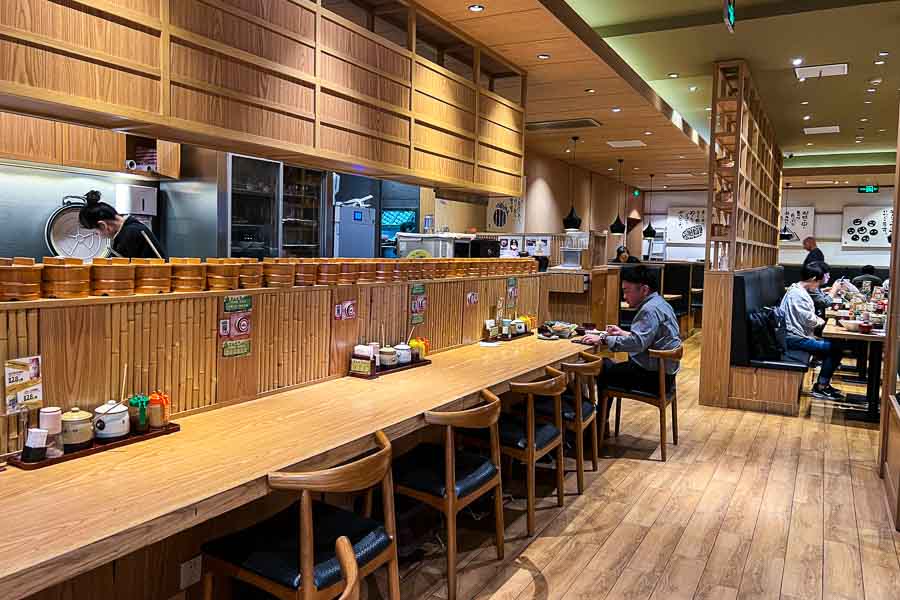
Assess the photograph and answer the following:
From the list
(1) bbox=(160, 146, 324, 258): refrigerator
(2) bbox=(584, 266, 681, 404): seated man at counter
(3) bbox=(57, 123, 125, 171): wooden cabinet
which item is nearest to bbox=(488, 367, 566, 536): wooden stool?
(2) bbox=(584, 266, 681, 404): seated man at counter

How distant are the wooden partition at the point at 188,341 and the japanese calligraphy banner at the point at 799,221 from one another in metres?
15.3

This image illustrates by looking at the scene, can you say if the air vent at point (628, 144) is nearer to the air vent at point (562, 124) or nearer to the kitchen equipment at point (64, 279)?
the air vent at point (562, 124)

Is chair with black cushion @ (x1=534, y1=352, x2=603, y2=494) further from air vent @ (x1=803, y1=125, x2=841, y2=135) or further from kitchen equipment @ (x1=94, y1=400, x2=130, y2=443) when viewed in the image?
air vent @ (x1=803, y1=125, x2=841, y2=135)

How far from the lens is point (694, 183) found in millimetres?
15242

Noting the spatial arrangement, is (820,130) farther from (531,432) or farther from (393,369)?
(393,369)

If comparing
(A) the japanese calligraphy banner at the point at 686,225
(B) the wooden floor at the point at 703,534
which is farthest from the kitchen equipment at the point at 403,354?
(A) the japanese calligraphy banner at the point at 686,225

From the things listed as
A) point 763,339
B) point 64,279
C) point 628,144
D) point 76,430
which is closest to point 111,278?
point 64,279

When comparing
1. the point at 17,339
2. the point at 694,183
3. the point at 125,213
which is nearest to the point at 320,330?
the point at 17,339

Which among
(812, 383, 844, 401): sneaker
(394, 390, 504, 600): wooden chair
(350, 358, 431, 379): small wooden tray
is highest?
(350, 358, 431, 379): small wooden tray

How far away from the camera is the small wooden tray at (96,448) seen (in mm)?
1911

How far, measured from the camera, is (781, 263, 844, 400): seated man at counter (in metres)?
6.74

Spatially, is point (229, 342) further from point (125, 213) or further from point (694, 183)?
point (694, 183)

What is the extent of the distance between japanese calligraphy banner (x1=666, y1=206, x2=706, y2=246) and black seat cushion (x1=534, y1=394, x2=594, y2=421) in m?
14.0

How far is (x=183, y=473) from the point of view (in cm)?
191
